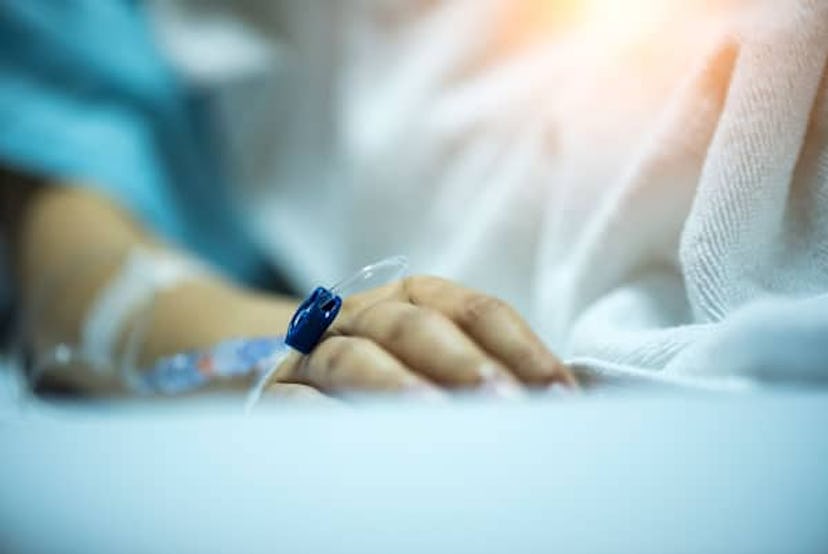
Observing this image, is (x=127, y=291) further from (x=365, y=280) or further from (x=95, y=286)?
(x=365, y=280)

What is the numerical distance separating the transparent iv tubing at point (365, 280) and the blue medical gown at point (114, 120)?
0.48 meters

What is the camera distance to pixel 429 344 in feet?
1.07

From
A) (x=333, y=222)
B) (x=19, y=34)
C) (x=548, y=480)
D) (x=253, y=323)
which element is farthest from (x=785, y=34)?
(x=19, y=34)

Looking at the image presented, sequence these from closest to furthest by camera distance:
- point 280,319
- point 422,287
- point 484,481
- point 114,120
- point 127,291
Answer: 1. point 484,481
2. point 422,287
3. point 280,319
4. point 127,291
5. point 114,120

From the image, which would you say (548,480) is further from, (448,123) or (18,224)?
(18,224)

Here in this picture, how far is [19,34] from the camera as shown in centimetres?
82

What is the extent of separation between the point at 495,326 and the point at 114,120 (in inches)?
24.9

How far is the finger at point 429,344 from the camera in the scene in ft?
1.02

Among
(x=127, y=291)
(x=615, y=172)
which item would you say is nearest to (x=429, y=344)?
(x=615, y=172)

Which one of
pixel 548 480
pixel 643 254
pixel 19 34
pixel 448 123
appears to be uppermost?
pixel 19 34

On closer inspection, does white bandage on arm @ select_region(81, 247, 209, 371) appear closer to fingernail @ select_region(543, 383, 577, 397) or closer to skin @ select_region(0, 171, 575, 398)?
skin @ select_region(0, 171, 575, 398)

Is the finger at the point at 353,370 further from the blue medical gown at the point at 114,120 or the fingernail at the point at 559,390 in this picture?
the blue medical gown at the point at 114,120

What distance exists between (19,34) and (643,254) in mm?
630

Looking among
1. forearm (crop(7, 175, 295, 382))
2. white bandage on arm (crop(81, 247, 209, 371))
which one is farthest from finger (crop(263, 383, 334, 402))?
white bandage on arm (crop(81, 247, 209, 371))
